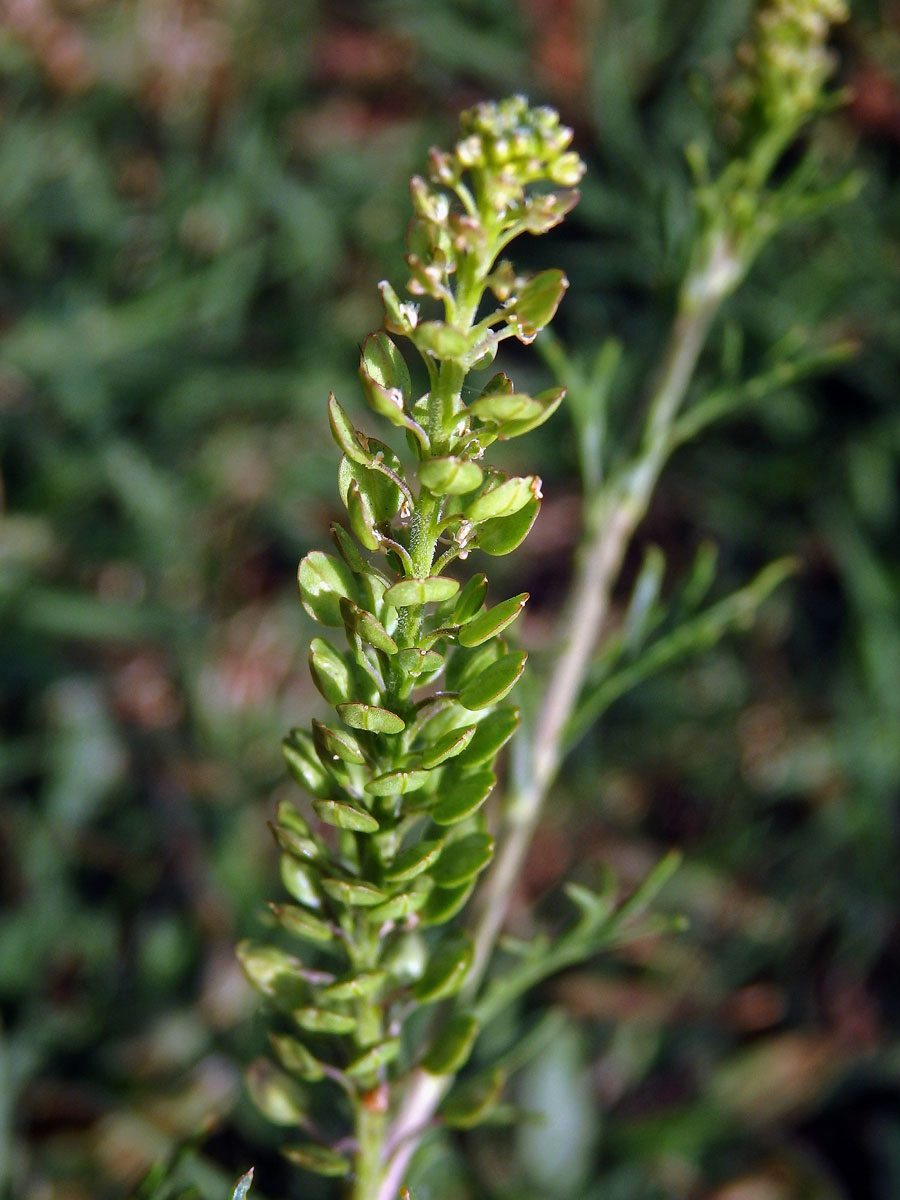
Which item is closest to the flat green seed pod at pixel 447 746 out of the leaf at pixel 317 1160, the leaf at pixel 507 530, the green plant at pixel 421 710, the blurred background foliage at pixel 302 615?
the green plant at pixel 421 710

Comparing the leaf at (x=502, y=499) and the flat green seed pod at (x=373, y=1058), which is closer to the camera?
the leaf at (x=502, y=499)

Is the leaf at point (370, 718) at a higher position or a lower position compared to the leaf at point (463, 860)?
higher

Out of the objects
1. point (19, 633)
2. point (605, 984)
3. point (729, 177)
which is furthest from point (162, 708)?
point (729, 177)

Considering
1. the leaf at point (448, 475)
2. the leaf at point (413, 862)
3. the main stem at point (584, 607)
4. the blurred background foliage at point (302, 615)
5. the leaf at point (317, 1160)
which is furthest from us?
the blurred background foliage at point (302, 615)

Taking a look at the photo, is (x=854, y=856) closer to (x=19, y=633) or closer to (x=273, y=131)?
(x=19, y=633)

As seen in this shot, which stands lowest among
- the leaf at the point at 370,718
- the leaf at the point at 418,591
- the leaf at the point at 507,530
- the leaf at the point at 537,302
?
the leaf at the point at 370,718

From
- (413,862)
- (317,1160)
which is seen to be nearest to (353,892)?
(413,862)

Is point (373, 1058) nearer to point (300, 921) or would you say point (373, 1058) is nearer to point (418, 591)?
point (300, 921)

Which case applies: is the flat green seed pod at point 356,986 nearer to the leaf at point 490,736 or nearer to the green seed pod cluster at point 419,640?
the green seed pod cluster at point 419,640
